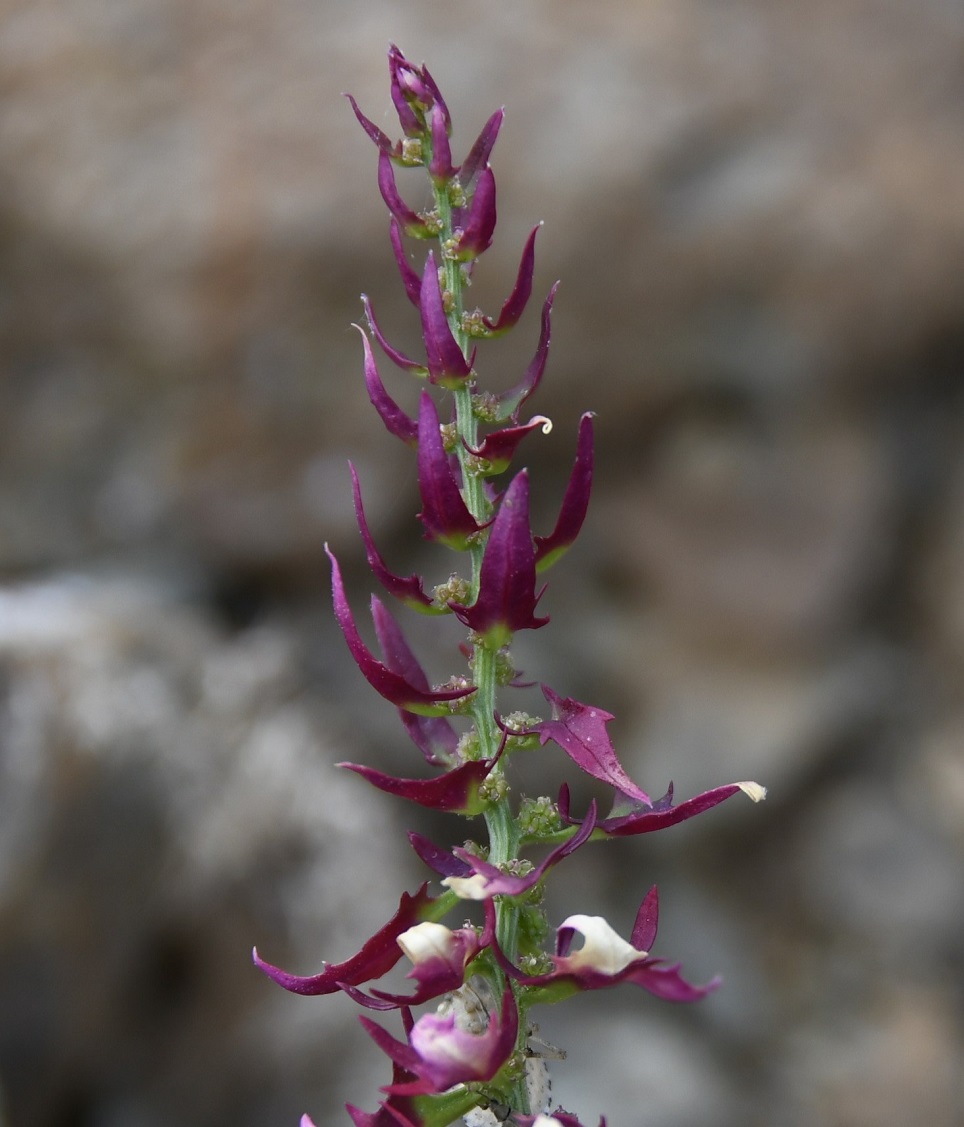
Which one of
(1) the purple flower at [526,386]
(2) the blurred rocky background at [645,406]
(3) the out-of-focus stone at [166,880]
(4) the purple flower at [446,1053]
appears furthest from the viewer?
(2) the blurred rocky background at [645,406]

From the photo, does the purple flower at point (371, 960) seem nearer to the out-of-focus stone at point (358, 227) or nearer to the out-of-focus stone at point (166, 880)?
the out-of-focus stone at point (166, 880)

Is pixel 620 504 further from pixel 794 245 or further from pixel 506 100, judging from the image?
pixel 506 100

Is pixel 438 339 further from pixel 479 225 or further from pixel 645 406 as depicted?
pixel 645 406

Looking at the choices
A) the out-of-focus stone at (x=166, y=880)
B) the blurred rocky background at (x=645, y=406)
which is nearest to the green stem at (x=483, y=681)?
the out-of-focus stone at (x=166, y=880)

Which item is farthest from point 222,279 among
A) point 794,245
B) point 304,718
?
point 794,245

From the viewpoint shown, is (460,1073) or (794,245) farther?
(794,245)

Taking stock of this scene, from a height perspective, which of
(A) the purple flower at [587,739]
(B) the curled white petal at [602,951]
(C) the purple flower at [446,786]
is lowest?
(B) the curled white petal at [602,951]

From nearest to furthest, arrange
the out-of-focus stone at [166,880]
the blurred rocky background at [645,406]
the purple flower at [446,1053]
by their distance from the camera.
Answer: the purple flower at [446,1053]
the out-of-focus stone at [166,880]
the blurred rocky background at [645,406]
